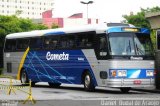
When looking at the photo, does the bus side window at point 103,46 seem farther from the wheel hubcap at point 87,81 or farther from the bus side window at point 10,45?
the bus side window at point 10,45

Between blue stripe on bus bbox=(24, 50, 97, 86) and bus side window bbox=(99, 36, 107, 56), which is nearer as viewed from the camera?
bus side window bbox=(99, 36, 107, 56)

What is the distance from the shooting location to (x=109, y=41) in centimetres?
2333

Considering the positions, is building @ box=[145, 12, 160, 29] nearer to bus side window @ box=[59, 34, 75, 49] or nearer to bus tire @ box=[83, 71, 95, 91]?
bus side window @ box=[59, 34, 75, 49]

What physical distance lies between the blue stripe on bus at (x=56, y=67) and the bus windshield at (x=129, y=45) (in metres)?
2.19

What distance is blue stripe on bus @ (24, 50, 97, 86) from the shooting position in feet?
85.5

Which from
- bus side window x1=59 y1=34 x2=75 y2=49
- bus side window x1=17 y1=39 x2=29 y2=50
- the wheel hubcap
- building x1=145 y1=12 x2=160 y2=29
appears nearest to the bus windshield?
the wheel hubcap

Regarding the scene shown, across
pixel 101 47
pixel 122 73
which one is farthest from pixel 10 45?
pixel 122 73

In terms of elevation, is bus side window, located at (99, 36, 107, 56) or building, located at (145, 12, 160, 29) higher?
building, located at (145, 12, 160, 29)

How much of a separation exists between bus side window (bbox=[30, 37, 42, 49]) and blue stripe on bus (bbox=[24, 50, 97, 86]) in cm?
33

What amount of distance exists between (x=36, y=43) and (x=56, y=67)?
305 cm

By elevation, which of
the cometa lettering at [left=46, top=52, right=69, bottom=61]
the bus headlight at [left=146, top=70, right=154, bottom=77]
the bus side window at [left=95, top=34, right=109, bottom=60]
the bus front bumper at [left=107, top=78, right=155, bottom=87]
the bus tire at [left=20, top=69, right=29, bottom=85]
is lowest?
the bus tire at [left=20, top=69, right=29, bottom=85]

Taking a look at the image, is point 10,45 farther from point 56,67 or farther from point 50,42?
point 56,67

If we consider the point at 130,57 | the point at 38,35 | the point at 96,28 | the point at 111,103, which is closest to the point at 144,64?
the point at 130,57

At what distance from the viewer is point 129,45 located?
76.7ft
